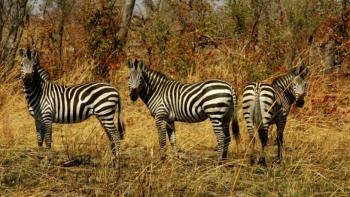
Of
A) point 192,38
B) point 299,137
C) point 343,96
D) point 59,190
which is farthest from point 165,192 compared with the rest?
point 192,38

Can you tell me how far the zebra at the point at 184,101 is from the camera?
7.95m

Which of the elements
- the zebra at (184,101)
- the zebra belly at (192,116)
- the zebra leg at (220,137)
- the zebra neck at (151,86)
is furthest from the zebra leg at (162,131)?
the zebra leg at (220,137)

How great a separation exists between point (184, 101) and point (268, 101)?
126cm

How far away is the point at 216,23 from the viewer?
15469 mm

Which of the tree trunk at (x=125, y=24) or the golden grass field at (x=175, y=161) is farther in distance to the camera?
the tree trunk at (x=125, y=24)

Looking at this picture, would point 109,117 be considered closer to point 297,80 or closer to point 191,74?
point 297,80

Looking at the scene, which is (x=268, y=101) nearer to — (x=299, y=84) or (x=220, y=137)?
(x=299, y=84)

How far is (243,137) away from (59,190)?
4418 mm

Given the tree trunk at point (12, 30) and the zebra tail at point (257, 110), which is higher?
the tree trunk at point (12, 30)

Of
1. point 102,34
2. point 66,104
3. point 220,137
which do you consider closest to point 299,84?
point 220,137

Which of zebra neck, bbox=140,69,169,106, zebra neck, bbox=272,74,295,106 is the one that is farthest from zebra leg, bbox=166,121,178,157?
zebra neck, bbox=272,74,295,106

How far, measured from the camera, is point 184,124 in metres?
Answer: 11.3

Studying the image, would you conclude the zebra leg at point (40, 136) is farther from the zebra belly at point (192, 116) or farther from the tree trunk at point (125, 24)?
the tree trunk at point (125, 24)

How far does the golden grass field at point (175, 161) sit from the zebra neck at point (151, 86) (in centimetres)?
79
